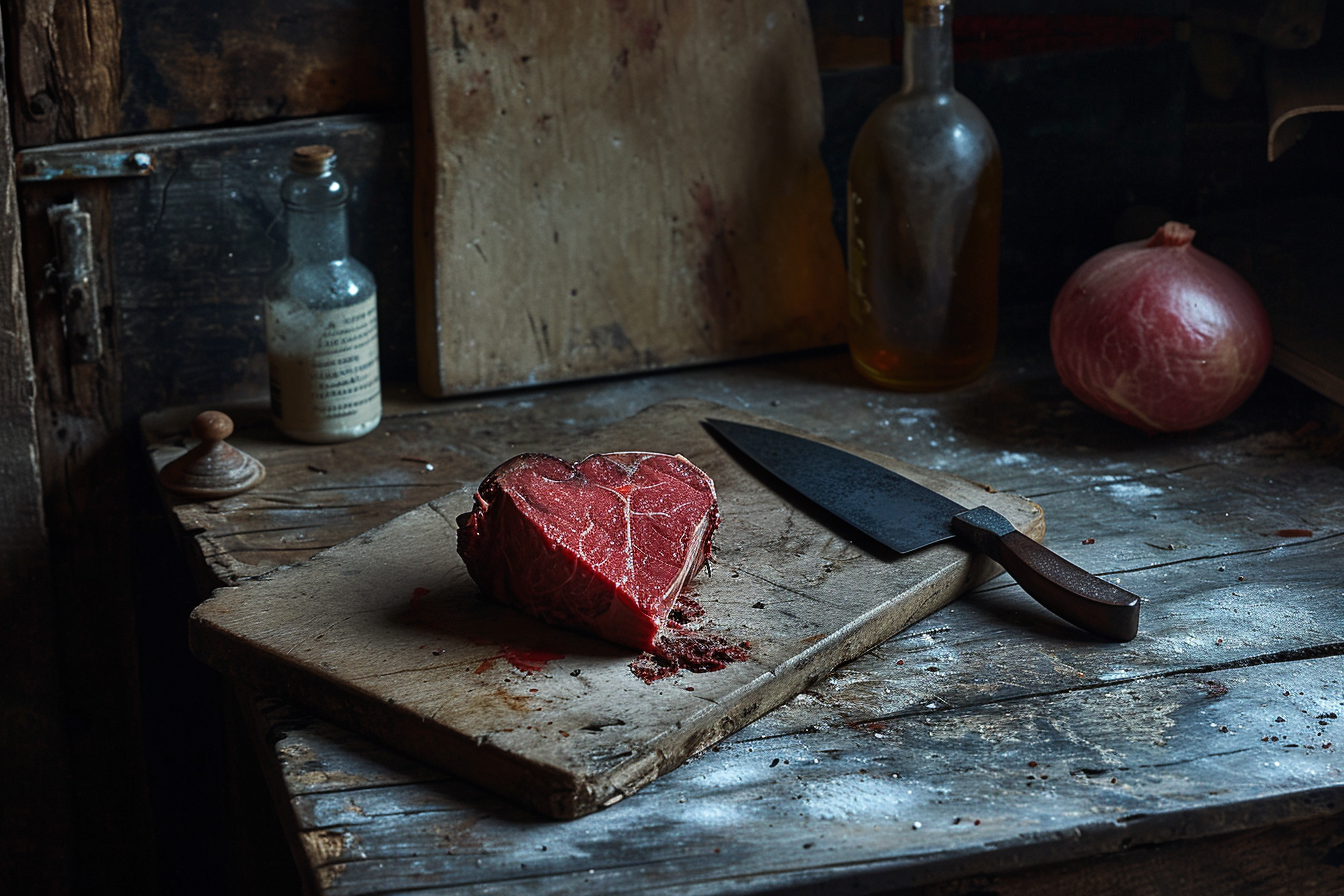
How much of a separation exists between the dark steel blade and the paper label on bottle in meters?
0.43

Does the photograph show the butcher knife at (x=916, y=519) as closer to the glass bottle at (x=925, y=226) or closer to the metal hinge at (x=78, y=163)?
the glass bottle at (x=925, y=226)

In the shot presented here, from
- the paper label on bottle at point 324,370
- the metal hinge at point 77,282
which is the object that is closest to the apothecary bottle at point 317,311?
the paper label on bottle at point 324,370

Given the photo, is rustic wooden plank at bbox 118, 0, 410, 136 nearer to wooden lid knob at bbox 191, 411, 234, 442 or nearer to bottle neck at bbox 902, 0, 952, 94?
wooden lid knob at bbox 191, 411, 234, 442

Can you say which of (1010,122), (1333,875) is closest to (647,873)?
(1333,875)

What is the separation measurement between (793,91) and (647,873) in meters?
1.17

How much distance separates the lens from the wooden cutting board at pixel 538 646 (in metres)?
0.95

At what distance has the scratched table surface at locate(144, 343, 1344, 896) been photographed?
0.88m

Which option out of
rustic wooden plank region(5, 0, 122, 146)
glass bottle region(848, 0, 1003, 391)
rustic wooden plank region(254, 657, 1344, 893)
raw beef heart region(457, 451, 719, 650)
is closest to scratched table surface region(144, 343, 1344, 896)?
rustic wooden plank region(254, 657, 1344, 893)

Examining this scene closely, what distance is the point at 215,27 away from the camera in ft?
4.93

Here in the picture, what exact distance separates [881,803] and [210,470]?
851 mm

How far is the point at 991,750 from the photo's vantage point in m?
0.99

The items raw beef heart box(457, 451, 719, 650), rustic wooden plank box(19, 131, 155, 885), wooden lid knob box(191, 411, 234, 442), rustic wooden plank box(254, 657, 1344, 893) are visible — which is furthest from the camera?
rustic wooden plank box(19, 131, 155, 885)

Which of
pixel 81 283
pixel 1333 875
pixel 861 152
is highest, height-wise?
pixel 861 152

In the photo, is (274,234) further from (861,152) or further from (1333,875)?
(1333,875)
